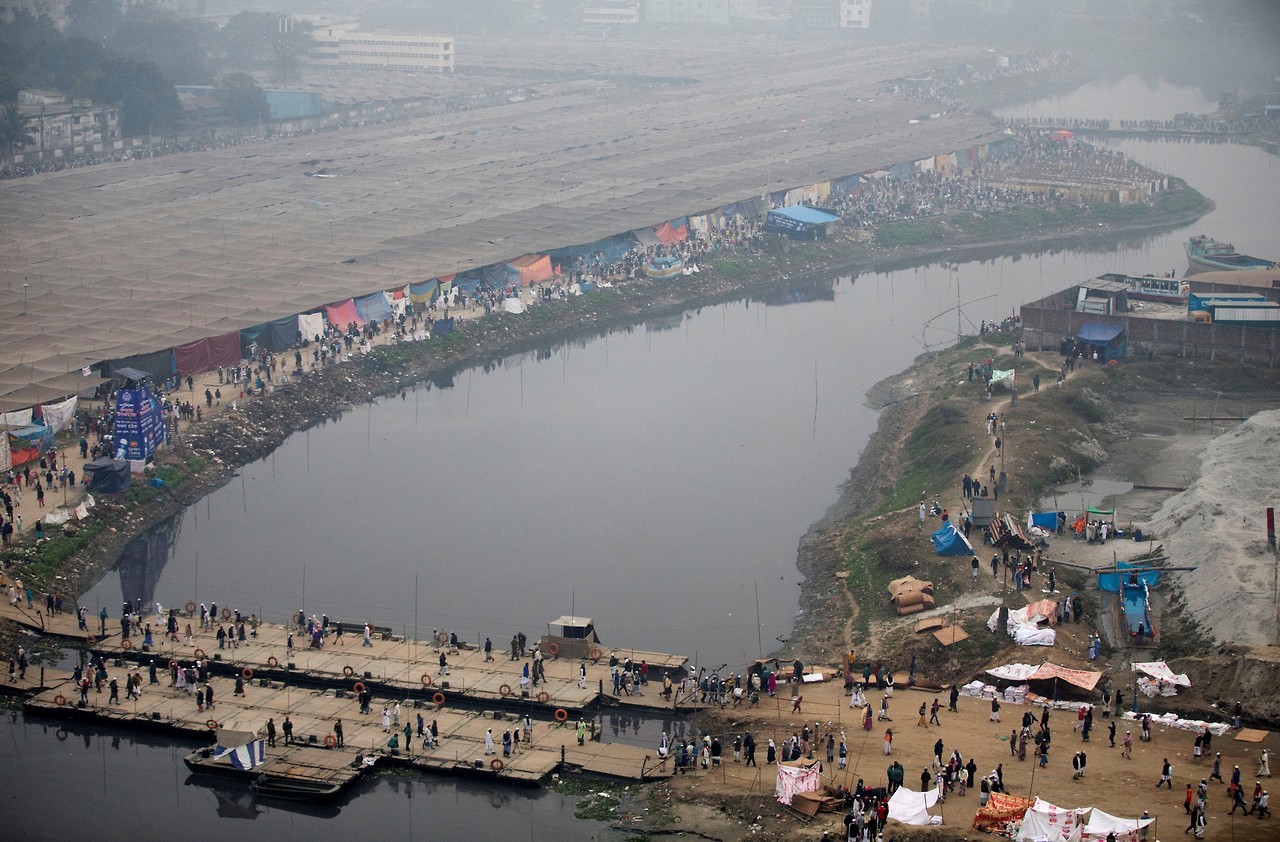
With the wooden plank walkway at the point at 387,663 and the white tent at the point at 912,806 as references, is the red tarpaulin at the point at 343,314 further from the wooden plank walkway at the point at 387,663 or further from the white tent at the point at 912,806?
the white tent at the point at 912,806

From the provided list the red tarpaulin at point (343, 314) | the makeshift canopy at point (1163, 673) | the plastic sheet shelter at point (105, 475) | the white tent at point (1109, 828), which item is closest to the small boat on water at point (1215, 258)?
the red tarpaulin at point (343, 314)

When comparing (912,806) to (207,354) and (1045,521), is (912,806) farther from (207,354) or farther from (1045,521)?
(207,354)

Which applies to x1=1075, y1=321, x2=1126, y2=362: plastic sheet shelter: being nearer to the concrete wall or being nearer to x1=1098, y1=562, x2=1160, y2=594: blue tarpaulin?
the concrete wall

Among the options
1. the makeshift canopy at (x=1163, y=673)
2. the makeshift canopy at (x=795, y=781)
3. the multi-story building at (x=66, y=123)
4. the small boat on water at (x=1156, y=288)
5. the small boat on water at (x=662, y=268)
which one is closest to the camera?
the makeshift canopy at (x=795, y=781)

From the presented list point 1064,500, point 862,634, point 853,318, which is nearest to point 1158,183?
point 853,318

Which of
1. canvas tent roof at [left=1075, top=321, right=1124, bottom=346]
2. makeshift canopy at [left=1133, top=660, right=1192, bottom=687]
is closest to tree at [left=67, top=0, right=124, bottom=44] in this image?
canvas tent roof at [left=1075, top=321, right=1124, bottom=346]

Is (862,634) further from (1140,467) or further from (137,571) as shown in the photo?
(137,571)

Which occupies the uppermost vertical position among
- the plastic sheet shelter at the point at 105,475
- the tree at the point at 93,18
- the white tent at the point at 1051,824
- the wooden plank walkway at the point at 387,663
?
the tree at the point at 93,18
